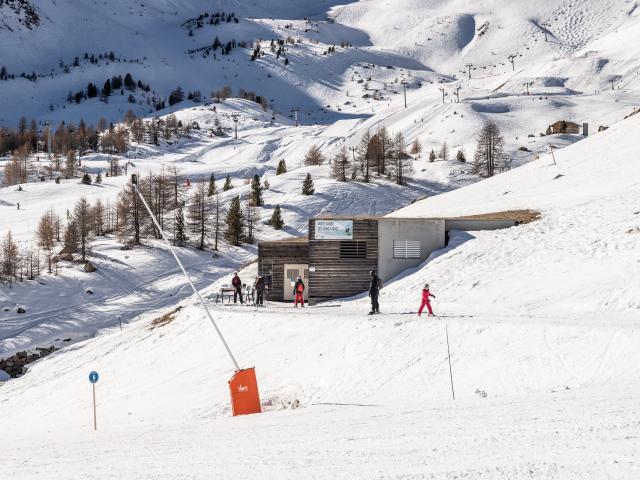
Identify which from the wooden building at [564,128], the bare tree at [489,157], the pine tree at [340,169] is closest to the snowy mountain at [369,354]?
the pine tree at [340,169]

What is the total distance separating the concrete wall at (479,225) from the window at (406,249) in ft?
7.73

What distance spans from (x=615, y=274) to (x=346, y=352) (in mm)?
10997

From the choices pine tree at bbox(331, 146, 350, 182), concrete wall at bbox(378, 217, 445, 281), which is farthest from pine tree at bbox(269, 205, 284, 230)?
concrete wall at bbox(378, 217, 445, 281)

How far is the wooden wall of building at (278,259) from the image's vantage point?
34969 millimetres

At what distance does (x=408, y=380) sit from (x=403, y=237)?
16.1 metres

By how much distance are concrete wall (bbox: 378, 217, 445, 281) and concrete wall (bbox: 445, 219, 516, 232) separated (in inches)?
48.0

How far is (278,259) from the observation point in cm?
3497

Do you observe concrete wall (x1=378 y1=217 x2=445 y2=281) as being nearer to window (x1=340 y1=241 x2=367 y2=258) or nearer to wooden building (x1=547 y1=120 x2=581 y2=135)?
window (x1=340 y1=241 x2=367 y2=258)

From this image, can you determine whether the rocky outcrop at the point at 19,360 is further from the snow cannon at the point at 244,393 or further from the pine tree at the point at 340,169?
the pine tree at the point at 340,169

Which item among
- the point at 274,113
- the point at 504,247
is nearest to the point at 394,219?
the point at 504,247

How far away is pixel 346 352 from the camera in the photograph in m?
20.6

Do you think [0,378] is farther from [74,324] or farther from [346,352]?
[346,352]

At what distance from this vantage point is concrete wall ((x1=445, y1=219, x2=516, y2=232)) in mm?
34312

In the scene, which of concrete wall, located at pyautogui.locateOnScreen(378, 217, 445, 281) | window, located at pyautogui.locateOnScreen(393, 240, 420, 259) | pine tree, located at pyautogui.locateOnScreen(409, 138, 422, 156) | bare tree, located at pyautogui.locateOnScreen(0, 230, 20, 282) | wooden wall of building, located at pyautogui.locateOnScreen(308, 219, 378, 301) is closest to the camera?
wooden wall of building, located at pyautogui.locateOnScreen(308, 219, 378, 301)
